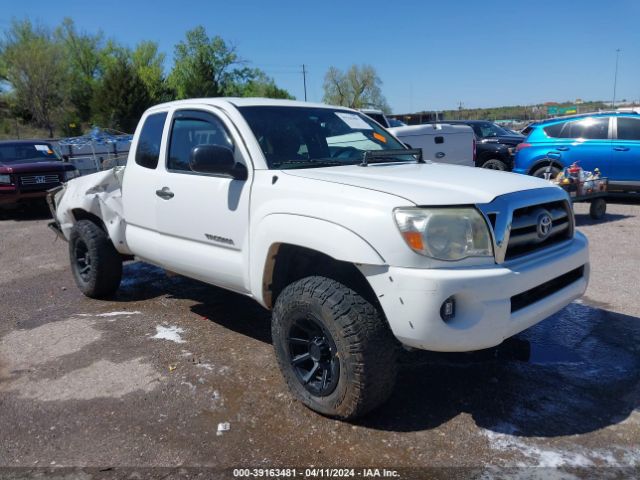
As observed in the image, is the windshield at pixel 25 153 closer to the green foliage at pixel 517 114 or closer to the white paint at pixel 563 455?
the white paint at pixel 563 455

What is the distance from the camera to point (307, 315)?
307 centimetres

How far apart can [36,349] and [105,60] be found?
2259 inches

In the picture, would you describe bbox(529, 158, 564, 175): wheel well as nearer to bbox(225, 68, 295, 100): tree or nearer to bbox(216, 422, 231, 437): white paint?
bbox(216, 422, 231, 437): white paint

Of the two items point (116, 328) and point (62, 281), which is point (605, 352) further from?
point (62, 281)

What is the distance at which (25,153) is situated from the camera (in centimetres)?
1238

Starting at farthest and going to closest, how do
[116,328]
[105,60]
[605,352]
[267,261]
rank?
[105,60] → [116,328] → [605,352] → [267,261]

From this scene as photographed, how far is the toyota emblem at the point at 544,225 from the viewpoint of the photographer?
3094 mm

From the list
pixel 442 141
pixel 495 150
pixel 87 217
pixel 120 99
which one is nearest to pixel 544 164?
pixel 442 141

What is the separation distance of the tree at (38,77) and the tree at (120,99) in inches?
197

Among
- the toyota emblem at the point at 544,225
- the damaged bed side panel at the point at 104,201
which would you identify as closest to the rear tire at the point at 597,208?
the toyota emblem at the point at 544,225

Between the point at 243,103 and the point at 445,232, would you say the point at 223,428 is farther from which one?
the point at 243,103

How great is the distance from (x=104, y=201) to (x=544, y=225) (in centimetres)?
383

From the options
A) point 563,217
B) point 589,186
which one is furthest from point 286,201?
point 589,186

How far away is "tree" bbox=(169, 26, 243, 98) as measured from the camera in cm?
5409
